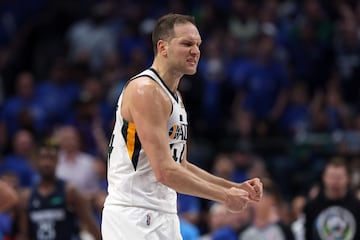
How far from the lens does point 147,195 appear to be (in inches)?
243

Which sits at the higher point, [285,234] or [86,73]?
[86,73]

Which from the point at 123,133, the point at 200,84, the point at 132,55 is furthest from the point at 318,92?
the point at 123,133

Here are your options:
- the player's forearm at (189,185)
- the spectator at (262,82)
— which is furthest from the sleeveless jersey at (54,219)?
the spectator at (262,82)

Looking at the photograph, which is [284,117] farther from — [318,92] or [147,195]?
[147,195]

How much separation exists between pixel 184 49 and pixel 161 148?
2.34 feet

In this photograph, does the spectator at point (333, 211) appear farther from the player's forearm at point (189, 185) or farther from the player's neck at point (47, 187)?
→ the player's forearm at point (189, 185)

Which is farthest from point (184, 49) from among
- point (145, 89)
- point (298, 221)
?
point (298, 221)

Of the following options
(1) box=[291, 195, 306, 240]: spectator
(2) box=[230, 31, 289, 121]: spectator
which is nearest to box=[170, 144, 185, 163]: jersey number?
(1) box=[291, 195, 306, 240]: spectator

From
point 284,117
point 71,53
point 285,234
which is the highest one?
point 71,53

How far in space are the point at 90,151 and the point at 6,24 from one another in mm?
5219

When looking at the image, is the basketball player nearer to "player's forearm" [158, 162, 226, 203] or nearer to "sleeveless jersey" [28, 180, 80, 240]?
"player's forearm" [158, 162, 226, 203]

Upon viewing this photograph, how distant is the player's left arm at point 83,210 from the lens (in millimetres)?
9406

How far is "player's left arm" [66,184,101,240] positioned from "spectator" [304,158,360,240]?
2.10 m

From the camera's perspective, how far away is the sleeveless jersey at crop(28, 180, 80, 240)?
9625 mm
